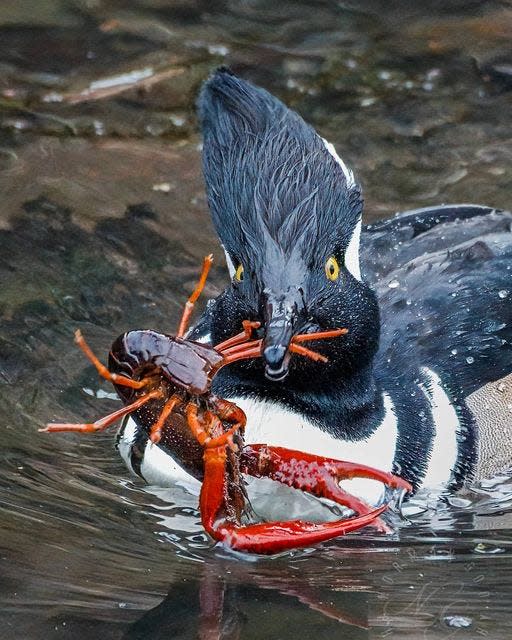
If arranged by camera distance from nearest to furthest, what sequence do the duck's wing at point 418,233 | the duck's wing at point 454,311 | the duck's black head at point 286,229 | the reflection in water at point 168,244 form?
the reflection in water at point 168,244 → the duck's black head at point 286,229 → the duck's wing at point 454,311 → the duck's wing at point 418,233

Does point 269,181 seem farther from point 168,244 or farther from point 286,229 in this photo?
point 168,244

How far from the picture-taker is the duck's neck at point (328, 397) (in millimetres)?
4895

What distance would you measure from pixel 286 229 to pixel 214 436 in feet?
2.63

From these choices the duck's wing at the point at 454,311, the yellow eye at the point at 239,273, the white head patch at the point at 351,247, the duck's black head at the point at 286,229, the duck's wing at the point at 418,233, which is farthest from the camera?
the duck's wing at the point at 418,233

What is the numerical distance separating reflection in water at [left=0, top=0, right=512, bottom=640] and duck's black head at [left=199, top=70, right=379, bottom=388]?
0.74 metres

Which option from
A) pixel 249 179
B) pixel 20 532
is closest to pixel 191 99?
pixel 249 179

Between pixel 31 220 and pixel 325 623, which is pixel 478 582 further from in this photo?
pixel 31 220

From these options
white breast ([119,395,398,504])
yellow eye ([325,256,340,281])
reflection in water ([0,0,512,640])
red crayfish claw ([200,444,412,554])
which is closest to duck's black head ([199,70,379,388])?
yellow eye ([325,256,340,281])

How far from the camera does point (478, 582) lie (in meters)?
4.15

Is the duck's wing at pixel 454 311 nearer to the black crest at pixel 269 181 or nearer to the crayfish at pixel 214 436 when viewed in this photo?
the black crest at pixel 269 181

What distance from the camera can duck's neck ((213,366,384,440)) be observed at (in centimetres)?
489

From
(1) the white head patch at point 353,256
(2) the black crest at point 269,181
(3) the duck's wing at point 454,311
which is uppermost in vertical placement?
(2) the black crest at point 269,181

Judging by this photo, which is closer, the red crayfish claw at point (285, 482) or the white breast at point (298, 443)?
the red crayfish claw at point (285, 482)

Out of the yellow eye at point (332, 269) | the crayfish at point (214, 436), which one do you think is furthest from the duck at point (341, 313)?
the crayfish at point (214, 436)
